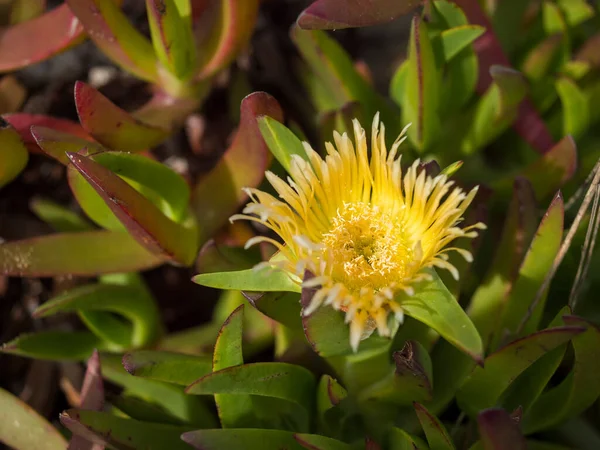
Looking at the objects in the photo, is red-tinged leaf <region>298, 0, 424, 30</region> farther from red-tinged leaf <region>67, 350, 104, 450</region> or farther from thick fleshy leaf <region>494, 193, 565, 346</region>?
red-tinged leaf <region>67, 350, 104, 450</region>

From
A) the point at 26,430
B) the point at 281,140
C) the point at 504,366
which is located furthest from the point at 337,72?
the point at 26,430

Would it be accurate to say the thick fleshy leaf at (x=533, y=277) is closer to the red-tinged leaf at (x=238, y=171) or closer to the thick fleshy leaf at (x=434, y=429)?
the thick fleshy leaf at (x=434, y=429)

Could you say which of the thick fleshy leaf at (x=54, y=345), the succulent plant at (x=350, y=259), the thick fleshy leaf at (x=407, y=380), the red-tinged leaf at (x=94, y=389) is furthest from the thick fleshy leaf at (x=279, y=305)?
the thick fleshy leaf at (x=54, y=345)

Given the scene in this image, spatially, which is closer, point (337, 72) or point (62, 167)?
point (337, 72)

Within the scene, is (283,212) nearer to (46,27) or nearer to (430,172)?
(430,172)

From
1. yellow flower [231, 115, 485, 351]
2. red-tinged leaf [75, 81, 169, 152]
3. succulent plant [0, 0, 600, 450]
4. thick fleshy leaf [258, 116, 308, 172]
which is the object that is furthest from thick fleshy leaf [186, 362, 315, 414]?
red-tinged leaf [75, 81, 169, 152]

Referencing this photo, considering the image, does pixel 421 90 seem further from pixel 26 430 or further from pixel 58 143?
pixel 26 430
